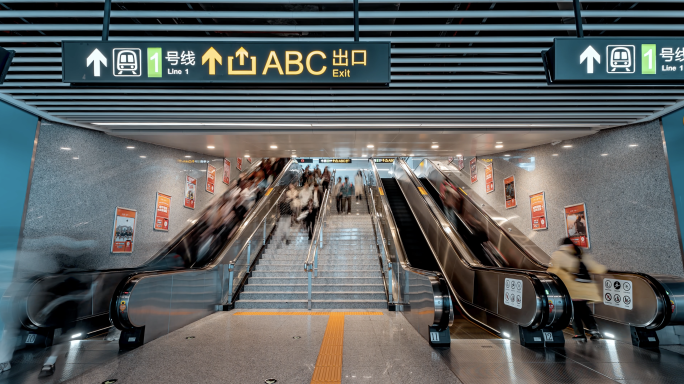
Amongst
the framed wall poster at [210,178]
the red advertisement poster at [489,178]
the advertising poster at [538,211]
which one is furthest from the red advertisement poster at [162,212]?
the red advertisement poster at [489,178]

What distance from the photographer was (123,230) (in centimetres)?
711

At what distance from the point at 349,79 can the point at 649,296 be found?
4525mm

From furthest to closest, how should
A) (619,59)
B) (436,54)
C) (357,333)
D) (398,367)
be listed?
(357,333), (436,54), (398,367), (619,59)

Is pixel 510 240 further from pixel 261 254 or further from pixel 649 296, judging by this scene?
pixel 261 254

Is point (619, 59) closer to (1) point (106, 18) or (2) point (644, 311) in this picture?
(2) point (644, 311)

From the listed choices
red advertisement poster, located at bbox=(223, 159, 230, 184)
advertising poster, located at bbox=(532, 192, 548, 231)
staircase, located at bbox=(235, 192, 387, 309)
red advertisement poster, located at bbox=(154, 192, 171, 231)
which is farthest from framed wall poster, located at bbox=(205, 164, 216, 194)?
advertising poster, located at bbox=(532, 192, 548, 231)

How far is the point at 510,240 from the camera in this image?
8.54 m

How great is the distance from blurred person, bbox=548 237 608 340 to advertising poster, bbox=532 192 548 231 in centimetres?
324

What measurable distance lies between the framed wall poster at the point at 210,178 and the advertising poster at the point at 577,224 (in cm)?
871

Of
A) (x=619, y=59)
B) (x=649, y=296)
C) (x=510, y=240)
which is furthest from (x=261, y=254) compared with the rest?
(x=619, y=59)

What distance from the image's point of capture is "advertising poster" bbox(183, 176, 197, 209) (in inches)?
366

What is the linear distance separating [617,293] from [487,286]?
1.66 m

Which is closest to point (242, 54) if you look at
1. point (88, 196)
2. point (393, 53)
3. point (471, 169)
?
point (393, 53)

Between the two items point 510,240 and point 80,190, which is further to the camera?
point 510,240
